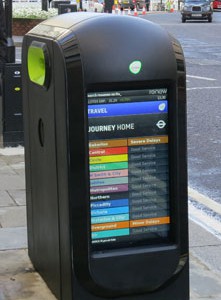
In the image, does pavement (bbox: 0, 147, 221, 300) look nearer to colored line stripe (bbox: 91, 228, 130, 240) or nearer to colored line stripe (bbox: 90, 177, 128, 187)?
colored line stripe (bbox: 91, 228, 130, 240)

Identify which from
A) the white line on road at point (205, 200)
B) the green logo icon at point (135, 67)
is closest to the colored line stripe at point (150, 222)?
the green logo icon at point (135, 67)

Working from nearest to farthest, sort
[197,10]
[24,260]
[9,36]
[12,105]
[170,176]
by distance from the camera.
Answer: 1. [170,176]
2. [24,260]
3. [12,105]
4. [9,36]
5. [197,10]

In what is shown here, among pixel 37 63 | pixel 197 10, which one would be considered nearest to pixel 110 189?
pixel 37 63

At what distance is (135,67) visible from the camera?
12.5 ft

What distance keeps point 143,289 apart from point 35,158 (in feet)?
3.65

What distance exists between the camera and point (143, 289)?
13.3 ft

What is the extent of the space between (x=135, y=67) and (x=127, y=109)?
24 cm

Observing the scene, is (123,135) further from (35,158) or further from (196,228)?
(196,228)

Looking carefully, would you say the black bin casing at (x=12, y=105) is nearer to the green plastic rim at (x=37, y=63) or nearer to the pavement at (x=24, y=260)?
the pavement at (x=24, y=260)

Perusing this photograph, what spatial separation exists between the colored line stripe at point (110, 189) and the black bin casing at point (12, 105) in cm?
536

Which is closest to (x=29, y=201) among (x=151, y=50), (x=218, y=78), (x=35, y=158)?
(x=35, y=158)

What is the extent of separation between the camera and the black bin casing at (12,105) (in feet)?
29.7

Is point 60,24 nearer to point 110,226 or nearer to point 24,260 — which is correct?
point 110,226

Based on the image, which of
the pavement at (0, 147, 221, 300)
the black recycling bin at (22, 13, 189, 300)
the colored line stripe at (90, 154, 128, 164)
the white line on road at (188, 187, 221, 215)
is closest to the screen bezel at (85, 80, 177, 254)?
the black recycling bin at (22, 13, 189, 300)
